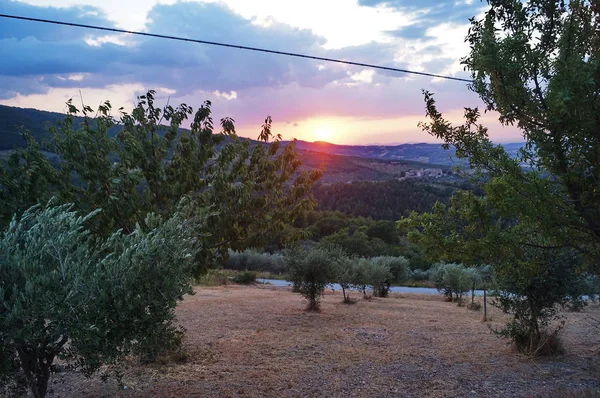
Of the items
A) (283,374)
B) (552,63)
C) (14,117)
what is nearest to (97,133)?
(283,374)

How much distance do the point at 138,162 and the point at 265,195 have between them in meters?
2.76

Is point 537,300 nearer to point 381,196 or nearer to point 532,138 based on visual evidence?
point 532,138

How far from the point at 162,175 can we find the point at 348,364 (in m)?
5.09

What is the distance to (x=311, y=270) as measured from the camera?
18.5 metres

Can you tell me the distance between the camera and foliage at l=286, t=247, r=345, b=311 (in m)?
18.5

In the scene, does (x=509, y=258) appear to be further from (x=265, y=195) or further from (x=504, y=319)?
(x=504, y=319)

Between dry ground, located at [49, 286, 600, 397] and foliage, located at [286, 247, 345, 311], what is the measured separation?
6.46 ft

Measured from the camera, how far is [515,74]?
539 cm

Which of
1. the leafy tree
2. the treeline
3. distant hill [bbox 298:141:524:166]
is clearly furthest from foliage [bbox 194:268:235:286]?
distant hill [bbox 298:141:524:166]

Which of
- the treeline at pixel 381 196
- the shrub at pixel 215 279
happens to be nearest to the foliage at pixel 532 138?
the shrub at pixel 215 279

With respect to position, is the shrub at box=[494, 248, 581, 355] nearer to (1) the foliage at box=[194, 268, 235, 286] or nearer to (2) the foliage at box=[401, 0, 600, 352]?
(2) the foliage at box=[401, 0, 600, 352]

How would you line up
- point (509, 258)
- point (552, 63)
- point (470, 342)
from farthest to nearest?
point (470, 342) → point (509, 258) → point (552, 63)

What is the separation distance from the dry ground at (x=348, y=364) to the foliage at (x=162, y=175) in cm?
211

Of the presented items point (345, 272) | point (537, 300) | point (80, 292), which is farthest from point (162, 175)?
point (345, 272)
